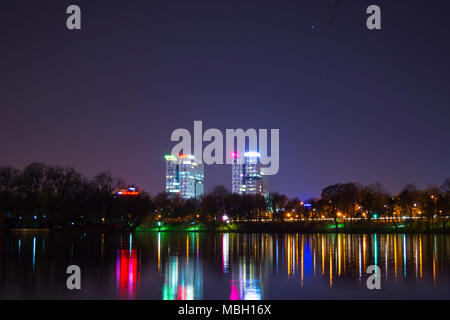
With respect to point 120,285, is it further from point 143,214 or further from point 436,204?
point 143,214

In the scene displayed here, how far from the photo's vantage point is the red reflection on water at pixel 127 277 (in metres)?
17.4

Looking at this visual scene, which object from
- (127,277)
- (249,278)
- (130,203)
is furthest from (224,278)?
(130,203)

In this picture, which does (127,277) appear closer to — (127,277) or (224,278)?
(127,277)

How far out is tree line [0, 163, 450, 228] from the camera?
91125 millimetres

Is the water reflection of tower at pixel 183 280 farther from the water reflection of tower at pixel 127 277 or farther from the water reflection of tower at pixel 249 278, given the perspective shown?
the water reflection of tower at pixel 249 278

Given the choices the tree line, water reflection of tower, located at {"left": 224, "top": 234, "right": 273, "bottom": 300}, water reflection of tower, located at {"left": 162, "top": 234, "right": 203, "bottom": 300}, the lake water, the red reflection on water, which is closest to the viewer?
water reflection of tower, located at {"left": 162, "top": 234, "right": 203, "bottom": 300}

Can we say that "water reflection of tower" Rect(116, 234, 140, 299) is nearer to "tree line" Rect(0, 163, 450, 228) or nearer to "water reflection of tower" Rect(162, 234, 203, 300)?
"water reflection of tower" Rect(162, 234, 203, 300)

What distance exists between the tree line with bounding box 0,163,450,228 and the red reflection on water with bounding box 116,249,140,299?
68646 mm

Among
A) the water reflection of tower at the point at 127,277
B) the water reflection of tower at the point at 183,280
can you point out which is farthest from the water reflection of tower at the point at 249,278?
the water reflection of tower at the point at 127,277

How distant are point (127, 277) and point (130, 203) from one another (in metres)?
95.0

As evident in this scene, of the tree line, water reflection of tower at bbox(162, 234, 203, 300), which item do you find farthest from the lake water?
the tree line

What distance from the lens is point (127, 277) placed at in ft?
71.1

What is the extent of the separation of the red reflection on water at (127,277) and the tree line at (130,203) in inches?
2703
